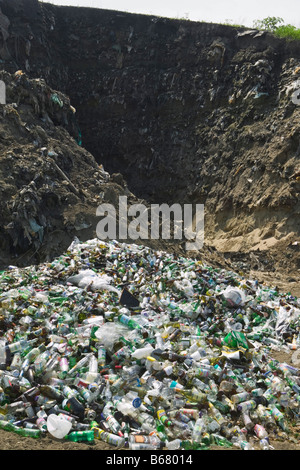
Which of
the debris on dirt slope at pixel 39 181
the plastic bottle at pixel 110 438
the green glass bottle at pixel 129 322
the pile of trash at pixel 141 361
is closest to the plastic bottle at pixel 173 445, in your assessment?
the pile of trash at pixel 141 361

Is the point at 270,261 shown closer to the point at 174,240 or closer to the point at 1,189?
the point at 174,240

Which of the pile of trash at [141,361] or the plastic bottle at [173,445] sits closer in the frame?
the plastic bottle at [173,445]

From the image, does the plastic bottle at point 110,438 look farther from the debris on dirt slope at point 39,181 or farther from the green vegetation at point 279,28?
the green vegetation at point 279,28

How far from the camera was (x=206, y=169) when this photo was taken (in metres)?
14.4

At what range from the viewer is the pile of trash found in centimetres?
340

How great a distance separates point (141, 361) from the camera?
4.11 metres

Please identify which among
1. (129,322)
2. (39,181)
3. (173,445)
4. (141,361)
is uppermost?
(39,181)

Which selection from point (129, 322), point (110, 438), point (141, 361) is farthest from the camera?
point (129, 322)

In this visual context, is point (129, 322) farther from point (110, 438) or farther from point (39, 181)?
point (39, 181)

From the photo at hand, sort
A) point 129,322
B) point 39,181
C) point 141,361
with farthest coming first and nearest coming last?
point 39,181 → point 129,322 → point 141,361

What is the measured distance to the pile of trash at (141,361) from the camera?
11.2 feet

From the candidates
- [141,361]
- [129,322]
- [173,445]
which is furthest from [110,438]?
[129,322]

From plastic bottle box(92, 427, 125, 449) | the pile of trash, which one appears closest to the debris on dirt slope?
the pile of trash

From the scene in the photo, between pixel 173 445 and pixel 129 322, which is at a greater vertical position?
pixel 129 322
